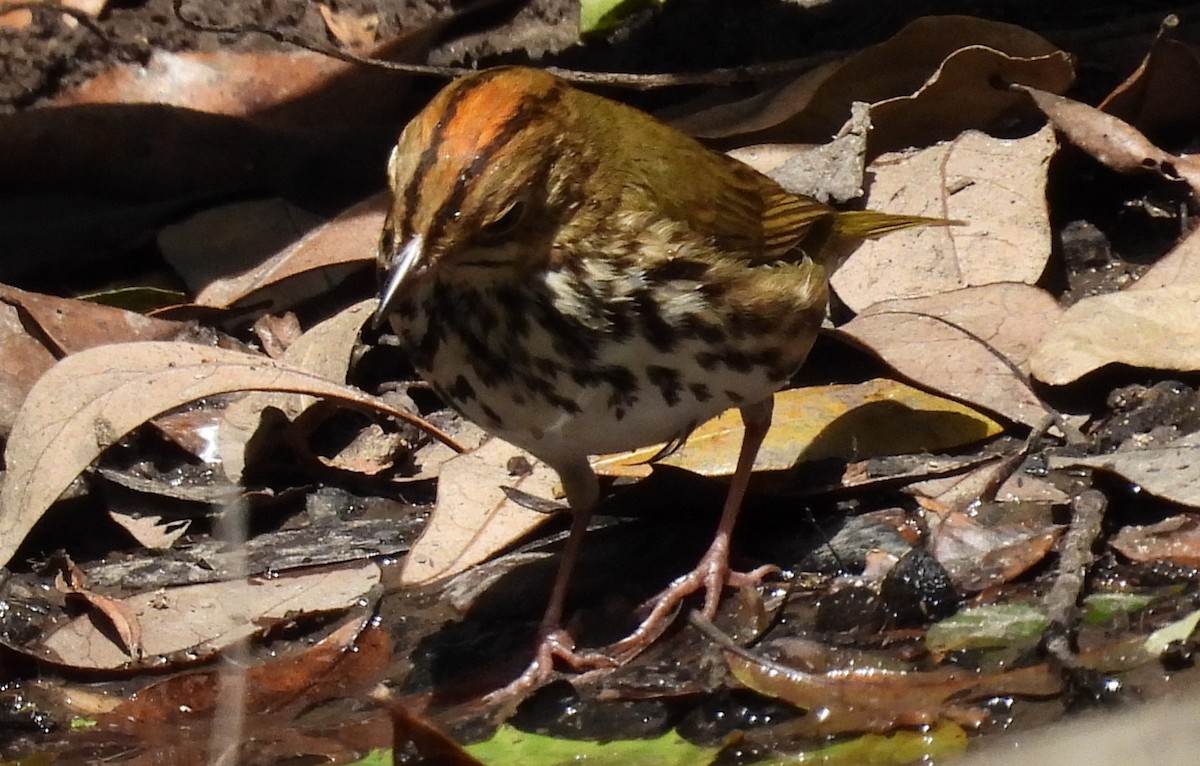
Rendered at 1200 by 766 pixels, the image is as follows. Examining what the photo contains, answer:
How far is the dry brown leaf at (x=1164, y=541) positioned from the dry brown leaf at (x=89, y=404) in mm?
1940

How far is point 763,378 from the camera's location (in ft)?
12.7

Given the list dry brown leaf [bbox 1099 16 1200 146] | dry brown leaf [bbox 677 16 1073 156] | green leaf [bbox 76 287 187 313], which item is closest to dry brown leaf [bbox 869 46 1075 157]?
dry brown leaf [bbox 677 16 1073 156]

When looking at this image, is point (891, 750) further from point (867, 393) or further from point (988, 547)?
point (867, 393)

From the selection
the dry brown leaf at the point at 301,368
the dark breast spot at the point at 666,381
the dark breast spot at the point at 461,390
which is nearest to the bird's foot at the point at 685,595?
the dark breast spot at the point at 666,381

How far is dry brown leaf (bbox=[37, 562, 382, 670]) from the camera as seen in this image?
4.10 metres

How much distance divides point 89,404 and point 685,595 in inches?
55.5

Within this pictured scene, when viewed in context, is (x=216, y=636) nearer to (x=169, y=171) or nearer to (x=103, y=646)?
(x=103, y=646)

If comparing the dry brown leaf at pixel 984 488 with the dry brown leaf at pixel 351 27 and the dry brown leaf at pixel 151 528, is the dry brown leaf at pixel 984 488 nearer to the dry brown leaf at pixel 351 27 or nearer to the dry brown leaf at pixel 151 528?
the dry brown leaf at pixel 151 528

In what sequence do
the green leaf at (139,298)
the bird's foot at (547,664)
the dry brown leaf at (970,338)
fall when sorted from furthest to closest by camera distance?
the green leaf at (139,298) < the dry brown leaf at (970,338) < the bird's foot at (547,664)

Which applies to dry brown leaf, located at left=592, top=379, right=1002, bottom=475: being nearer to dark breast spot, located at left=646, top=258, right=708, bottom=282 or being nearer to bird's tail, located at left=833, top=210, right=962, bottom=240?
bird's tail, located at left=833, top=210, right=962, bottom=240

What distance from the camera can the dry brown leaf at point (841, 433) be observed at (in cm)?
433

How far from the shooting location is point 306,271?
17.3 feet

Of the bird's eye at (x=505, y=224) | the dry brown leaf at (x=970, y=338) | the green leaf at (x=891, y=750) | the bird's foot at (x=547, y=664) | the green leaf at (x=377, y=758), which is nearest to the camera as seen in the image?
the green leaf at (x=891, y=750)

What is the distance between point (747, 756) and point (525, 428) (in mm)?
776
